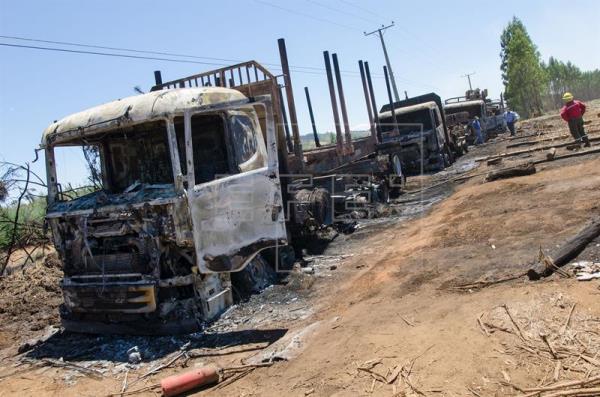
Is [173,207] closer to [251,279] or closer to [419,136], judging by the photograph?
[251,279]

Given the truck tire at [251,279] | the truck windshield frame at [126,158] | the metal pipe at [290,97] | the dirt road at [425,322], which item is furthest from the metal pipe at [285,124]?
the truck tire at [251,279]

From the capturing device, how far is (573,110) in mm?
13820

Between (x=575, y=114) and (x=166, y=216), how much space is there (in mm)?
12606

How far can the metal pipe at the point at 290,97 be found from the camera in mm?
8445

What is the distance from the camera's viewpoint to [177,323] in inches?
221

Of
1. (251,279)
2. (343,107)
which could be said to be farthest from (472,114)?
(251,279)

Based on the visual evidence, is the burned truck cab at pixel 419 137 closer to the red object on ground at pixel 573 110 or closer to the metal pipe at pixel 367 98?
the metal pipe at pixel 367 98

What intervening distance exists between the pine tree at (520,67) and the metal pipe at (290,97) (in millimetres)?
47183

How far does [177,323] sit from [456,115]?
23857mm

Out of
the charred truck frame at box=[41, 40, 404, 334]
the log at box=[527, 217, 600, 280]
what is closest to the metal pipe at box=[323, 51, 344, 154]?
the charred truck frame at box=[41, 40, 404, 334]

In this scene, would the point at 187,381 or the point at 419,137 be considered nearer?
the point at 187,381

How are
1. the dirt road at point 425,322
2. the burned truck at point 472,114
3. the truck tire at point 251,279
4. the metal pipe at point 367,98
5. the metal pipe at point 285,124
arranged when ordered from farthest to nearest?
the burned truck at point 472,114 → the metal pipe at point 367,98 → the metal pipe at point 285,124 → the truck tire at point 251,279 → the dirt road at point 425,322

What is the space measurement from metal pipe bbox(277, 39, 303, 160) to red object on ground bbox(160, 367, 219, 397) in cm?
500

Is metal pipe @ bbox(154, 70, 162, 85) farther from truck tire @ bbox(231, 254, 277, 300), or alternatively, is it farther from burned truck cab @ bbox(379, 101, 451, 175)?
Result: burned truck cab @ bbox(379, 101, 451, 175)
